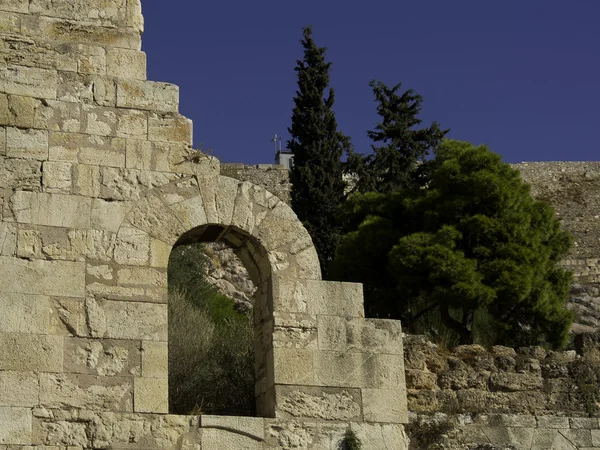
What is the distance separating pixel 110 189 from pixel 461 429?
4.55 meters

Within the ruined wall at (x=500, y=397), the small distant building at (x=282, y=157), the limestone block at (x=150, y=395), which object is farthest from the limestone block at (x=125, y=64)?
the small distant building at (x=282, y=157)

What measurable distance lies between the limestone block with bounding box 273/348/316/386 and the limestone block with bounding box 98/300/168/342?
1055 mm

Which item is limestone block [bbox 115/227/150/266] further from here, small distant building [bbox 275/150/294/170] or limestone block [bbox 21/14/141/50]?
small distant building [bbox 275/150/294/170]

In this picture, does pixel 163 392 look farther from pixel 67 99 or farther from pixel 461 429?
pixel 461 429

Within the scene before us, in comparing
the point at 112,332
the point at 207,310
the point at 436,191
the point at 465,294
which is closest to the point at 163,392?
the point at 112,332

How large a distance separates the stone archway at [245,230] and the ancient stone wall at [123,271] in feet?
0.05

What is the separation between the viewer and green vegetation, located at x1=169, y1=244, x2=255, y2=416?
12539 millimetres

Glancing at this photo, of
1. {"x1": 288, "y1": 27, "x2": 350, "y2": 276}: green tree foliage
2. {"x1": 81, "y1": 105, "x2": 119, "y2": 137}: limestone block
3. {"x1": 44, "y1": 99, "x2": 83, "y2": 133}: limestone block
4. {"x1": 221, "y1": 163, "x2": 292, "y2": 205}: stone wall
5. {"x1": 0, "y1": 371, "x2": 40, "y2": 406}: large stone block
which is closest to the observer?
{"x1": 0, "y1": 371, "x2": 40, "y2": 406}: large stone block

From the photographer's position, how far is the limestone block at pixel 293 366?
10.8 metres

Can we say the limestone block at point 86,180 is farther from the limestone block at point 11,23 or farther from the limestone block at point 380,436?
the limestone block at point 380,436

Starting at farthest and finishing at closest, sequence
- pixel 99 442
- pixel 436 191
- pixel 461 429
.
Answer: pixel 436 191
pixel 461 429
pixel 99 442

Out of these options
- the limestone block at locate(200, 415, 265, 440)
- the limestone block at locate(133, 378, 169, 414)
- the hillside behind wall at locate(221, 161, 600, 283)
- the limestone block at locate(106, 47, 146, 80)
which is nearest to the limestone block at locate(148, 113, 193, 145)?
the limestone block at locate(106, 47, 146, 80)

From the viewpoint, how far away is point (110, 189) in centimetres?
1094

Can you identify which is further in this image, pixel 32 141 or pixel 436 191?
pixel 436 191
